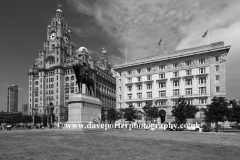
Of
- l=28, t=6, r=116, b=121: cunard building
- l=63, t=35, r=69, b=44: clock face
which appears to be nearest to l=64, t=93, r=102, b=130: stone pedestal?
l=28, t=6, r=116, b=121: cunard building

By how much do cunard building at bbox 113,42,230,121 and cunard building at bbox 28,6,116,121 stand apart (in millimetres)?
42424

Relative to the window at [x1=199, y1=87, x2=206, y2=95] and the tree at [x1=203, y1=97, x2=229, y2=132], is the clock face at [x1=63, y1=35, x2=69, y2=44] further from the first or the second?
the tree at [x1=203, y1=97, x2=229, y2=132]

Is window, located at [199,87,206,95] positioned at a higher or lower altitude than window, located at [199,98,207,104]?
higher

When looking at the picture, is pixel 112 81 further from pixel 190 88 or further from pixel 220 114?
pixel 220 114

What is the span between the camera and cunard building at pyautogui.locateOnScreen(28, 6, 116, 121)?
411 ft

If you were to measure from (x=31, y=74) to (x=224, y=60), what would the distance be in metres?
115

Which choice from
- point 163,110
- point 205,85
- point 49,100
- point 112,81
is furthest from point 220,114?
point 112,81

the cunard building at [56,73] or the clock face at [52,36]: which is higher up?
the clock face at [52,36]

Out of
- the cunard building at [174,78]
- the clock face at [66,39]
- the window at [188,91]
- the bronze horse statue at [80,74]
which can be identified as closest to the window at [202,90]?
the cunard building at [174,78]

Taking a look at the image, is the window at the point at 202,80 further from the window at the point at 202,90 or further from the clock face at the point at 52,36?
the clock face at the point at 52,36

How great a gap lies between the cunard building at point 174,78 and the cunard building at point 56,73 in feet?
139

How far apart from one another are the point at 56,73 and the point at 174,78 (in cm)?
7774

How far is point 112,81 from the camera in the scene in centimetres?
16425

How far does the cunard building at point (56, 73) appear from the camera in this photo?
411 feet
